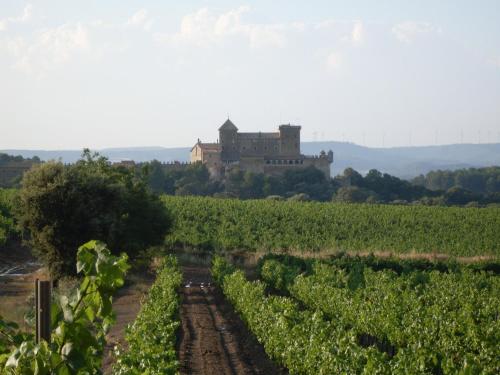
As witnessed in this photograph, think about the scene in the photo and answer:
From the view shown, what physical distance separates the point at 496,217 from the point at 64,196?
36.2m

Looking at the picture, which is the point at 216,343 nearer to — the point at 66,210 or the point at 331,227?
the point at 66,210

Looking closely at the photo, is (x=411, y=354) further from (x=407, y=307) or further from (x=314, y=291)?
(x=314, y=291)

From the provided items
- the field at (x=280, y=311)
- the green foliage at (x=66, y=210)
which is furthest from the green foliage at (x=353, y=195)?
the green foliage at (x=66, y=210)

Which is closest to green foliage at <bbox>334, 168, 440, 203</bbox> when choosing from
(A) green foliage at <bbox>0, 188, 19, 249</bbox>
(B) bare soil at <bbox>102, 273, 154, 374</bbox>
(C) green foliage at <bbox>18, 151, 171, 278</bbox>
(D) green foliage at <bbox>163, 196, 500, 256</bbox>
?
(D) green foliage at <bbox>163, 196, 500, 256</bbox>

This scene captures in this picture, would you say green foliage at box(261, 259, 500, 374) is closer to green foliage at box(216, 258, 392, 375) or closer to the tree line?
green foliage at box(216, 258, 392, 375)

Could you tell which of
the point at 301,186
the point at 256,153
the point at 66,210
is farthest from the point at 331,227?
the point at 256,153

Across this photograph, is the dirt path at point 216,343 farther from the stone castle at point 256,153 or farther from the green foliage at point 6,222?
the stone castle at point 256,153

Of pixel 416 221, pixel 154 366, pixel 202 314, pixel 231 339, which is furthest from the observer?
pixel 416 221

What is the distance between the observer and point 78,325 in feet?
17.7

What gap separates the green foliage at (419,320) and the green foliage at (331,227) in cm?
1818

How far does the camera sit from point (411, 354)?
42.4 feet

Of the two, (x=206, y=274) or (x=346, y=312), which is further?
(x=206, y=274)

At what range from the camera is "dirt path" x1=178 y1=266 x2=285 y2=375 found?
54.3 ft

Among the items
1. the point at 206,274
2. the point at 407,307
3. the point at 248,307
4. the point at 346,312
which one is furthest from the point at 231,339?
the point at 206,274
